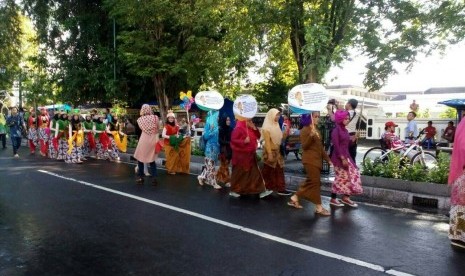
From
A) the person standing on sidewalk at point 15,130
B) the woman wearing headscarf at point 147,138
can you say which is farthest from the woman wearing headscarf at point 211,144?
the person standing on sidewalk at point 15,130

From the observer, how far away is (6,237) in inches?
228

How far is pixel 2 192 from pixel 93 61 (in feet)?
54.9

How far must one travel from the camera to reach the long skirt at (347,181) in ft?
25.6

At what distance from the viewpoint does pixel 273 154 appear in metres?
8.84

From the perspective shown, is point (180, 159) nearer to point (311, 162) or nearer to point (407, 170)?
point (311, 162)

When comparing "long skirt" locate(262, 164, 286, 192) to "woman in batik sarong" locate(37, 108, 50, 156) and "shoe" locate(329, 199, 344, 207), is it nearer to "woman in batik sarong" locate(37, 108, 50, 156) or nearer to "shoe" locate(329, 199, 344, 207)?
"shoe" locate(329, 199, 344, 207)

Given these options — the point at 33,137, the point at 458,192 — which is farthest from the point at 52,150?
the point at 458,192

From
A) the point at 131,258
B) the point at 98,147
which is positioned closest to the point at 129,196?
the point at 131,258

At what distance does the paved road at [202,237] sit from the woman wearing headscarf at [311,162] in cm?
27

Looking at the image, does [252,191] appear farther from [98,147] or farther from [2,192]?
[98,147]

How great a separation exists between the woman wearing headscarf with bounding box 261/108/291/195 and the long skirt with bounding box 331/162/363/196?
1379 mm

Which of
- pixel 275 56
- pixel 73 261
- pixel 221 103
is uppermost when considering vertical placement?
pixel 275 56

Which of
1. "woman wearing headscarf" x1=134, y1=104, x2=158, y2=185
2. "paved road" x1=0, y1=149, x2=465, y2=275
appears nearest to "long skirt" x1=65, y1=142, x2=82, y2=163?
"woman wearing headscarf" x1=134, y1=104, x2=158, y2=185

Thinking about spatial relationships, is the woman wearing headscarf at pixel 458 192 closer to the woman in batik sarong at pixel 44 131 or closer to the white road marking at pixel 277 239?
the white road marking at pixel 277 239
